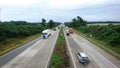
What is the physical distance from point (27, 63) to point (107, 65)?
10.8m

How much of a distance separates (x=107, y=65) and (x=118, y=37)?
20.0 m

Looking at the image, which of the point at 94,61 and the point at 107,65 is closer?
the point at 107,65

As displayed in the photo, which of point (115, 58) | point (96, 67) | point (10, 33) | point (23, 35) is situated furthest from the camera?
point (23, 35)

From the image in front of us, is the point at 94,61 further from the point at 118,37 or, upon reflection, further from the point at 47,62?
the point at 118,37

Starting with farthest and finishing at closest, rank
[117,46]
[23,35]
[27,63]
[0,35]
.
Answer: [23,35] < [0,35] < [117,46] < [27,63]

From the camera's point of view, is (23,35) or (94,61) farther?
(23,35)

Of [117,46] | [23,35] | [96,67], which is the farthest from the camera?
[23,35]

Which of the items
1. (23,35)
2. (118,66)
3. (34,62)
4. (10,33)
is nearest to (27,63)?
(34,62)

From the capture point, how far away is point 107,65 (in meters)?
29.2

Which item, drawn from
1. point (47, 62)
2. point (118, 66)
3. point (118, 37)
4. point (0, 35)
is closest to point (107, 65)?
point (118, 66)

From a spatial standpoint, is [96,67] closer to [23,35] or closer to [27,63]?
[27,63]

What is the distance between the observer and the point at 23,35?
7556 cm

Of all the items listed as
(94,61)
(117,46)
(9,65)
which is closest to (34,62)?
(9,65)

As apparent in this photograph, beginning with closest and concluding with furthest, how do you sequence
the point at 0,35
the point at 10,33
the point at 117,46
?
the point at 117,46, the point at 0,35, the point at 10,33
